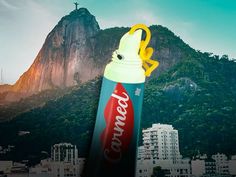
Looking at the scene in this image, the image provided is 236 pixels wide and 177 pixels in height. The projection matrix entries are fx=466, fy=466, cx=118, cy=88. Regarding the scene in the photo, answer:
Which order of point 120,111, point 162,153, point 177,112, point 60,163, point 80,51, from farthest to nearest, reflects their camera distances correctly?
1. point 80,51
2. point 177,112
3. point 162,153
4. point 60,163
5. point 120,111

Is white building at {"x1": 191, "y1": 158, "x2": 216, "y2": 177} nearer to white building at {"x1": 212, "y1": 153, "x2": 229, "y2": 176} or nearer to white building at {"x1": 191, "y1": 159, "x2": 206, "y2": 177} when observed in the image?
white building at {"x1": 191, "y1": 159, "x2": 206, "y2": 177}

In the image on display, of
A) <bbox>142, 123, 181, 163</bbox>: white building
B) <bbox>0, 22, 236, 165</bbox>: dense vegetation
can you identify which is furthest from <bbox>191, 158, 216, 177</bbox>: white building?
<bbox>142, 123, 181, 163</bbox>: white building

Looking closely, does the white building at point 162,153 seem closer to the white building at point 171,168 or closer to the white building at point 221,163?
the white building at point 171,168

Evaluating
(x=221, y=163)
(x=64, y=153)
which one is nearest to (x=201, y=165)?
(x=221, y=163)

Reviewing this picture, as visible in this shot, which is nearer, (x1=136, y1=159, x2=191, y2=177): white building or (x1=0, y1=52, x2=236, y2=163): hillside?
(x1=0, y1=52, x2=236, y2=163): hillside

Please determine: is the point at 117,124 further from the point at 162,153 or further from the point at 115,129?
the point at 162,153

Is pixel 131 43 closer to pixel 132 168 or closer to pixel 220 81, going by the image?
pixel 132 168
